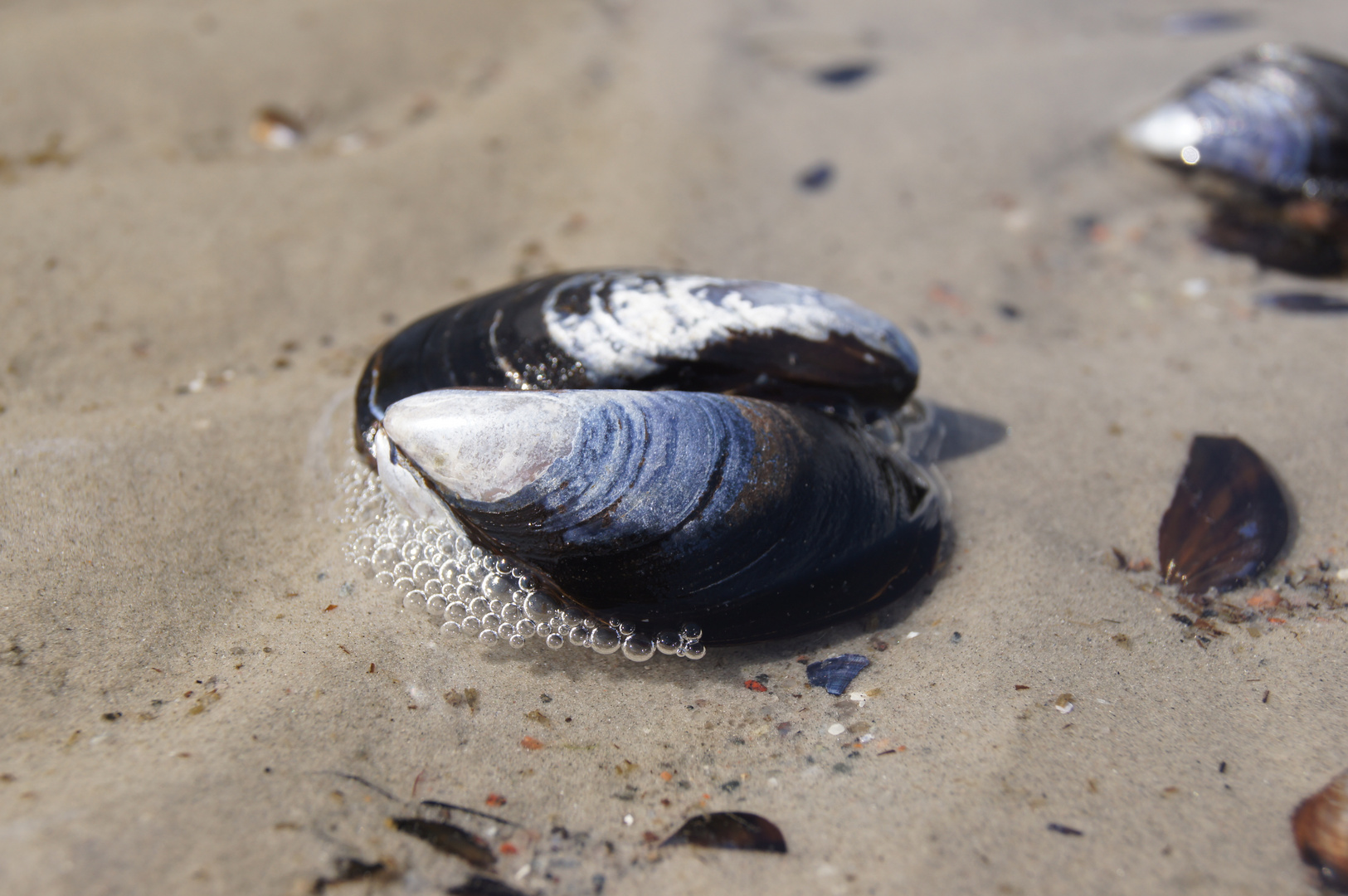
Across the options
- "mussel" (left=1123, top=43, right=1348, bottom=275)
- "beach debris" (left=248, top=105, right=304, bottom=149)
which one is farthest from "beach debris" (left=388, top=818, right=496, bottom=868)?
"mussel" (left=1123, top=43, right=1348, bottom=275)

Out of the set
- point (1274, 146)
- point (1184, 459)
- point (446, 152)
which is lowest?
point (1184, 459)

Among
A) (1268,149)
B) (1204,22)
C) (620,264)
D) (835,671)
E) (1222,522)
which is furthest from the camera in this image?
(1204,22)

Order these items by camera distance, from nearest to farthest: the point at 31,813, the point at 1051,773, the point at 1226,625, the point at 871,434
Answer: the point at 31,813 < the point at 1051,773 < the point at 1226,625 < the point at 871,434

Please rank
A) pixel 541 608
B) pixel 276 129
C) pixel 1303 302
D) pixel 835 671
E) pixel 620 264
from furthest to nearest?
pixel 276 129, pixel 620 264, pixel 1303 302, pixel 541 608, pixel 835 671

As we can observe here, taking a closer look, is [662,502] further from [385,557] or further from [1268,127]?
[1268,127]

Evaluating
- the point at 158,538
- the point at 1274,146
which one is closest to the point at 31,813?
the point at 158,538

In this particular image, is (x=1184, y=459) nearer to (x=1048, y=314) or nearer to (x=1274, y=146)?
(x=1048, y=314)

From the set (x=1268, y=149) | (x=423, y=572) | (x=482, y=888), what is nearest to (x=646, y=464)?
(x=423, y=572)

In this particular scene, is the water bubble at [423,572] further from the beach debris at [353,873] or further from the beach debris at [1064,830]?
the beach debris at [1064,830]
